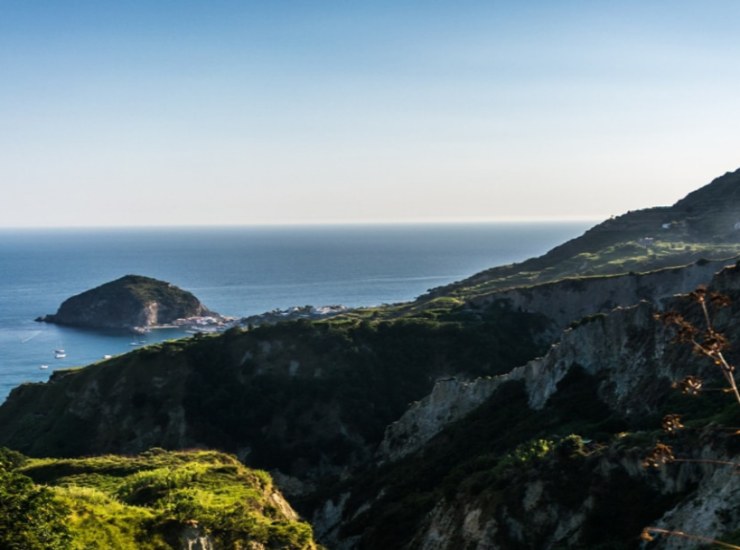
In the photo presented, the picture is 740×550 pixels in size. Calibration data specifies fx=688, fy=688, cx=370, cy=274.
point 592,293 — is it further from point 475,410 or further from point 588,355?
point 588,355

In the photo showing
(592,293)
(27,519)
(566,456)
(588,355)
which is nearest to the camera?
(27,519)

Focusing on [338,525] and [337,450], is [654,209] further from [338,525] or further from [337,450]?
[338,525]

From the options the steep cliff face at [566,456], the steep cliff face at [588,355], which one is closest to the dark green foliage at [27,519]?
the steep cliff face at [566,456]

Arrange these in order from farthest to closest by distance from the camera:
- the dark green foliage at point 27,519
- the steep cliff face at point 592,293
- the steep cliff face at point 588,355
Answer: the steep cliff face at point 592,293 < the steep cliff face at point 588,355 < the dark green foliage at point 27,519

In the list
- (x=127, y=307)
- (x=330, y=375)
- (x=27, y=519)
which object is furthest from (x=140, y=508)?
(x=127, y=307)

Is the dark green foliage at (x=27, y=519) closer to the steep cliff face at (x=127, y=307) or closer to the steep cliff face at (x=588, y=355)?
the steep cliff face at (x=588, y=355)

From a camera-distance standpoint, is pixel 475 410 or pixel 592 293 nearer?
pixel 475 410
